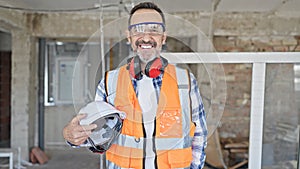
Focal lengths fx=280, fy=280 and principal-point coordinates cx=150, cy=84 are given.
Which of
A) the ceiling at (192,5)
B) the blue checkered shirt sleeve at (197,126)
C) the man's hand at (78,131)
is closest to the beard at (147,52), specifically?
the blue checkered shirt sleeve at (197,126)

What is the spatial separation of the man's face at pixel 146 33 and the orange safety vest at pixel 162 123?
80mm

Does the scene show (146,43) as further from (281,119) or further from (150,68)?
(281,119)

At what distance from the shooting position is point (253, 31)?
4.16m

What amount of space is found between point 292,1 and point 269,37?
74cm

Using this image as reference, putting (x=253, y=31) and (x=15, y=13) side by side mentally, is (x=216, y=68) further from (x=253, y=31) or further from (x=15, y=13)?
(x=15, y=13)

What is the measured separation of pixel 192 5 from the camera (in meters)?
3.85

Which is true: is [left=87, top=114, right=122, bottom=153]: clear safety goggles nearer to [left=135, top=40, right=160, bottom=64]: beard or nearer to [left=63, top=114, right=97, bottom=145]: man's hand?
[left=63, top=114, right=97, bottom=145]: man's hand

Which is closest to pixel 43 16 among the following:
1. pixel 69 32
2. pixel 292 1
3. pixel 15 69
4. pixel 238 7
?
pixel 69 32

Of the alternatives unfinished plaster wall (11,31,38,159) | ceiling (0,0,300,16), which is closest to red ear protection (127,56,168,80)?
ceiling (0,0,300,16)

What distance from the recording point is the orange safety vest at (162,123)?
901 mm

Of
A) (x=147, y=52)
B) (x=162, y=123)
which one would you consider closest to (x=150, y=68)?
(x=147, y=52)

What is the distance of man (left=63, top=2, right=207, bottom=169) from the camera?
90 cm

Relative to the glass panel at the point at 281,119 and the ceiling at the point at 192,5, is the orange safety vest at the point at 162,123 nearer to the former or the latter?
the glass panel at the point at 281,119

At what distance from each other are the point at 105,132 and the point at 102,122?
4 cm
